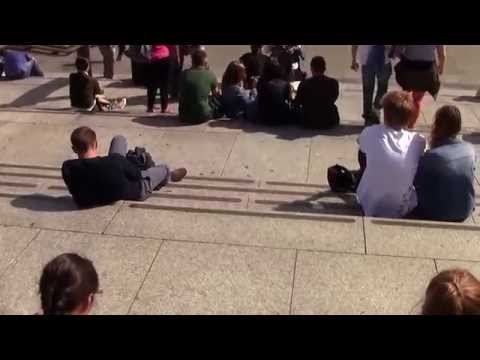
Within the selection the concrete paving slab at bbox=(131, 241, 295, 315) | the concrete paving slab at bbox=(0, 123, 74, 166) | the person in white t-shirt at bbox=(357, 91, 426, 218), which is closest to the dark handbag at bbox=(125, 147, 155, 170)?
the concrete paving slab at bbox=(0, 123, 74, 166)

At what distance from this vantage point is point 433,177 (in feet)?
14.2

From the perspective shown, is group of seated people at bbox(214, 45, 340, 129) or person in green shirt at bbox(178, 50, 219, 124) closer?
group of seated people at bbox(214, 45, 340, 129)

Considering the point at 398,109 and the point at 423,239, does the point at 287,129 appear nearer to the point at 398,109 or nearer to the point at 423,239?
the point at 398,109

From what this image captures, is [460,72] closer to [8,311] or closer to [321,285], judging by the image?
[321,285]

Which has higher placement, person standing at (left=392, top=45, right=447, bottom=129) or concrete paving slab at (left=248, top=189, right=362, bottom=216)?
person standing at (left=392, top=45, right=447, bottom=129)

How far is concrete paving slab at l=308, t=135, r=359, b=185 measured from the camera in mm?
6266

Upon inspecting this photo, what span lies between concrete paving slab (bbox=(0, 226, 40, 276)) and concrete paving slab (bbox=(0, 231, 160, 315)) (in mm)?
62

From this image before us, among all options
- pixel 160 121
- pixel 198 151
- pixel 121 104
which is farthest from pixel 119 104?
pixel 198 151

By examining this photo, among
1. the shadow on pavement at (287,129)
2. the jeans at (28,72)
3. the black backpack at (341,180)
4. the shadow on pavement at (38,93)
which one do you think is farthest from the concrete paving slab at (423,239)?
the jeans at (28,72)

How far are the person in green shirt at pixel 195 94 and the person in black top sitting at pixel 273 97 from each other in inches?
30.7

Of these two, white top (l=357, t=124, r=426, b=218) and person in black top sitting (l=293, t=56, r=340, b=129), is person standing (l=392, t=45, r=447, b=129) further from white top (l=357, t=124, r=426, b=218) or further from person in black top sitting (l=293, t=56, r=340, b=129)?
white top (l=357, t=124, r=426, b=218)

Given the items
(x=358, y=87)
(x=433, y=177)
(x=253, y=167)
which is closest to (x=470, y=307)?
(x=433, y=177)

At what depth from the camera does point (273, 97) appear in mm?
7562
